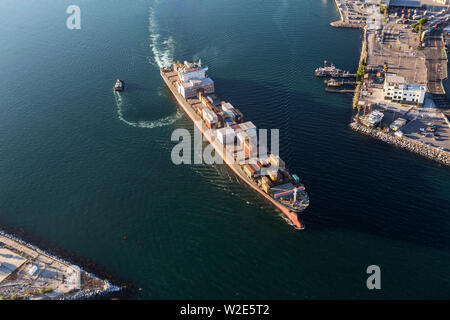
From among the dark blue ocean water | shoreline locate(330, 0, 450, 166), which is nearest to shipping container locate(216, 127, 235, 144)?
the dark blue ocean water

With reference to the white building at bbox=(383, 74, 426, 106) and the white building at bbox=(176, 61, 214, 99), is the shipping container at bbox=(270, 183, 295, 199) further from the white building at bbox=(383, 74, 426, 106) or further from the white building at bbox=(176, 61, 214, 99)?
the white building at bbox=(383, 74, 426, 106)

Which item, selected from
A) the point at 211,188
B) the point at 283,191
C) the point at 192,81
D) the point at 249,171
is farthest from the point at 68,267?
the point at 192,81

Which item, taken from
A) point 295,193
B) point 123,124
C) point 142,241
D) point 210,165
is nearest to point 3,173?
point 123,124

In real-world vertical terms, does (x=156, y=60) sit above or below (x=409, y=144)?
above

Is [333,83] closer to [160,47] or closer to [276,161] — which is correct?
[276,161]
